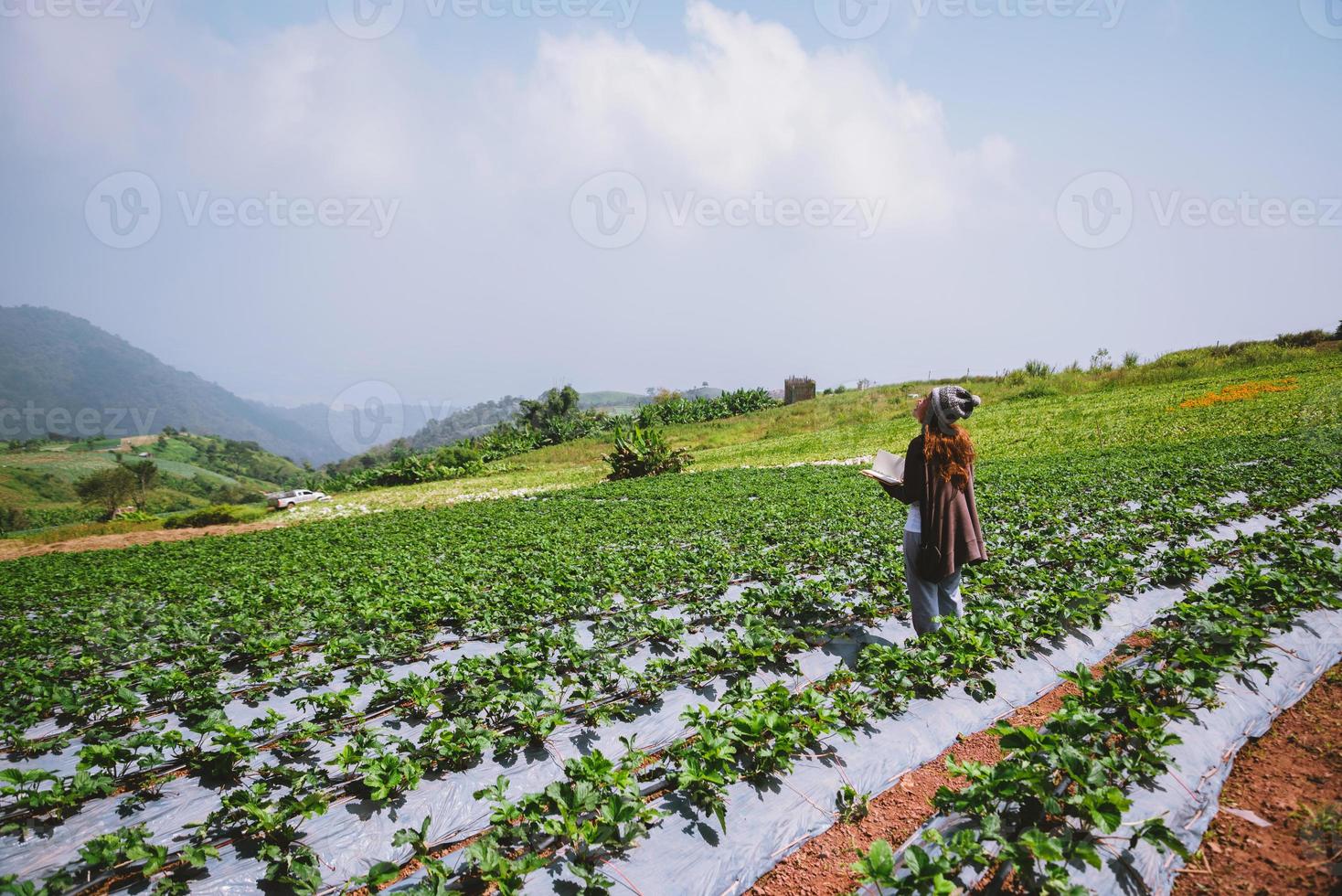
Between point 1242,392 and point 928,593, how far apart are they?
95.4ft

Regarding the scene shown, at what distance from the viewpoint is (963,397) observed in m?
5.09

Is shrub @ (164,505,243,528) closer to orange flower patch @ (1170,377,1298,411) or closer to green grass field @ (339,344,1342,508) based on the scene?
green grass field @ (339,344,1342,508)

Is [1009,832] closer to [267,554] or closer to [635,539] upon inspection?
[635,539]

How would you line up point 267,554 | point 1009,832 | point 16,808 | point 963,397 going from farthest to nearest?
point 267,554
point 963,397
point 16,808
point 1009,832

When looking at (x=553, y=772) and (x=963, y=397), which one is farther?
(x=963, y=397)

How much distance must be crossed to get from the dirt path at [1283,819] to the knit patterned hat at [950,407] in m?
2.87

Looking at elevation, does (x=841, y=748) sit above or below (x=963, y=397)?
below

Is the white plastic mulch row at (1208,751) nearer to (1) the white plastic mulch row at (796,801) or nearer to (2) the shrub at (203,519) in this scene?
(1) the white plastic mulch row at (796,801)

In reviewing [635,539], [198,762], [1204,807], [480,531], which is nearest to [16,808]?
[198,762]

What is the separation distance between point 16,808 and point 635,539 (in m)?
8.15

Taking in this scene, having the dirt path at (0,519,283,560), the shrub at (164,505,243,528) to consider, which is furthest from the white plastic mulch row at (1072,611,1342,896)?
the shrub at (164,505,243,528)

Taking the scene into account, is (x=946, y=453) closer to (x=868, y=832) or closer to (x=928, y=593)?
(x=928, y=593)

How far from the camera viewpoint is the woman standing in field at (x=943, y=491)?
5.09 meters

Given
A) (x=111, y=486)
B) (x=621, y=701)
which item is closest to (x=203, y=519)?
(x=621, y=701)
